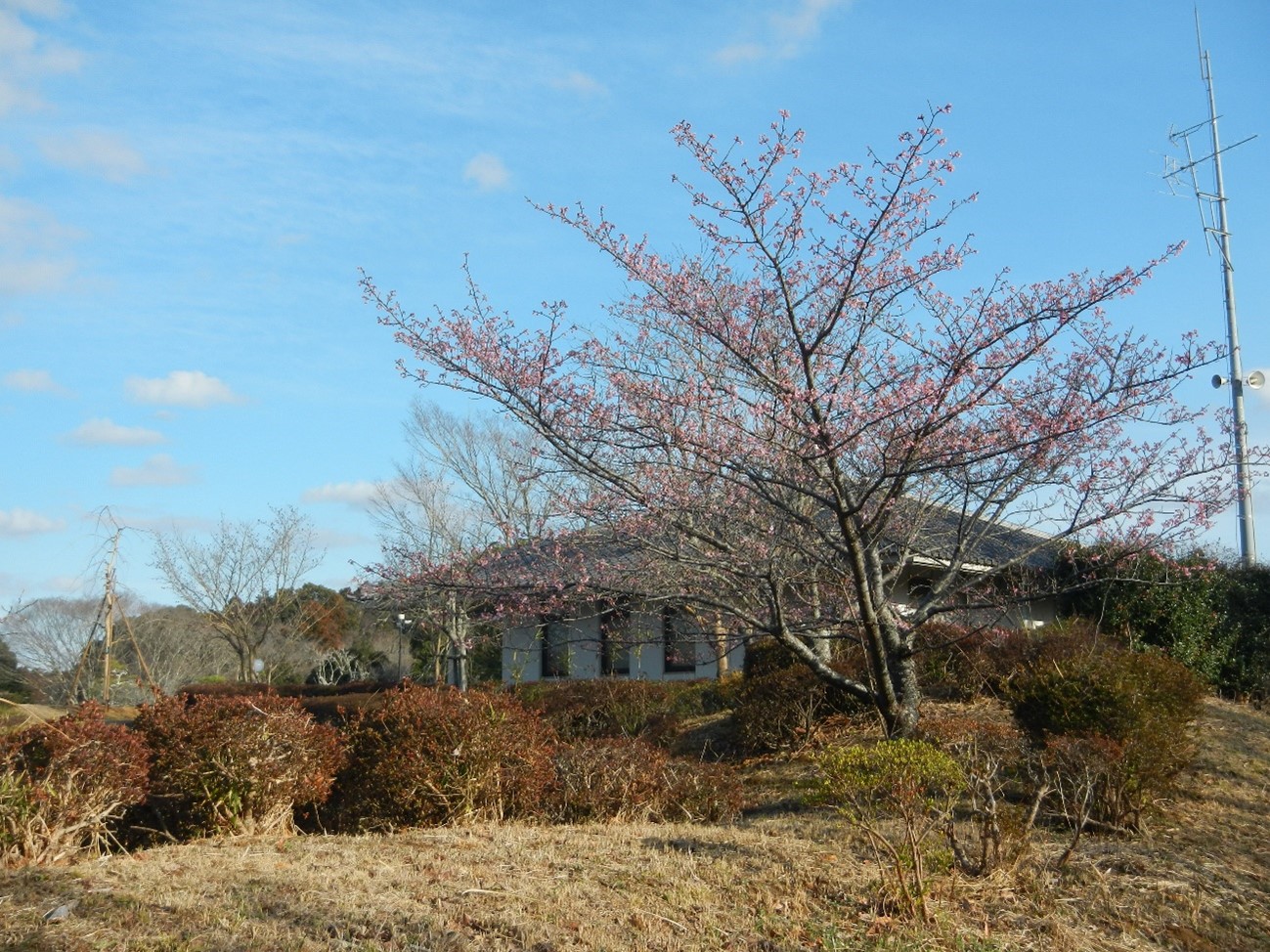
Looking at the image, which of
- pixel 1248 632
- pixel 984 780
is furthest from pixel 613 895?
pixel 1248 632

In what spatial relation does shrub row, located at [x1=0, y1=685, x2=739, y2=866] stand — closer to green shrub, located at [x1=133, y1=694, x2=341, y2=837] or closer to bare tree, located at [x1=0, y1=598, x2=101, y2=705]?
green shrub, located at [x1=133, y1=694, x2=341, y2=837]

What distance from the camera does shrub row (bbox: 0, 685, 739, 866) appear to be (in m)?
6.41

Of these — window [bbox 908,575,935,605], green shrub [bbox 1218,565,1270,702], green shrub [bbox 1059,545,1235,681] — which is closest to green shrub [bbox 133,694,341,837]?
window [bbox 908,575,935,605]

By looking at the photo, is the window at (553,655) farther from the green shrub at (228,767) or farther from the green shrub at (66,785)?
the green shrub at (66,785)

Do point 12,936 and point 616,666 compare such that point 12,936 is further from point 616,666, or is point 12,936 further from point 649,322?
point 616,666

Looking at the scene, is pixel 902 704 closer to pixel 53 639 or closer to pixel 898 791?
pixel 898 791

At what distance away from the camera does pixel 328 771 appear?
24.0 ft

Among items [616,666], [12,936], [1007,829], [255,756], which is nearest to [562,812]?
[255,756]

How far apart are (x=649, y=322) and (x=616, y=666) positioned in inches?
449

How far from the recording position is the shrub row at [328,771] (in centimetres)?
A: 641

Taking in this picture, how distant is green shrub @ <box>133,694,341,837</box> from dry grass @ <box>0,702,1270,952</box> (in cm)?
39

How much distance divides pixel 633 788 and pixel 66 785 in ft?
11.7

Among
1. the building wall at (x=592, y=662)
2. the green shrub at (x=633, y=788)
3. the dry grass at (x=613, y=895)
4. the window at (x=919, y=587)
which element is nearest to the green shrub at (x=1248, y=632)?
the window at (x=919, y=587)

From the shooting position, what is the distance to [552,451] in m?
7.92
